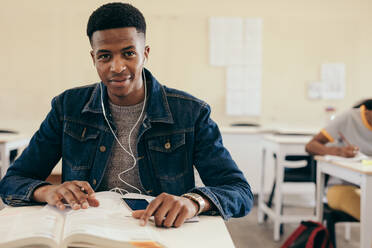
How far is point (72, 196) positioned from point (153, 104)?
1.50 feet

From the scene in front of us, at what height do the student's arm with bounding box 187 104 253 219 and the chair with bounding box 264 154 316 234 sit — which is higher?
the student's arm with bounding box 187 104 253 219

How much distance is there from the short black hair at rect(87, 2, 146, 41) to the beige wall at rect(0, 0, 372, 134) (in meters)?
3.76

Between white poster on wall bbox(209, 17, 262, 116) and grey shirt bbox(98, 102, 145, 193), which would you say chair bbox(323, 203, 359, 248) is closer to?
grey shirt bbox(98, 102, 145, 193)

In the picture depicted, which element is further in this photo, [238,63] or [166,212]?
[238,63]

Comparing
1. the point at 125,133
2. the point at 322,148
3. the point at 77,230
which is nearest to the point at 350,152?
the point at 322,148

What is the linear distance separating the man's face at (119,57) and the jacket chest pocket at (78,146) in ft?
0.53

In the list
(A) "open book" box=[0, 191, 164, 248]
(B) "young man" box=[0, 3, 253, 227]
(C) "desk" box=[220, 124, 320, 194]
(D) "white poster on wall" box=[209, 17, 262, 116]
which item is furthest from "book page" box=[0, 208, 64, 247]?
(D) "white poster on wall" box=[209, 17, 262, 116]

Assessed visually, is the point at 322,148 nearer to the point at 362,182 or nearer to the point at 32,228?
the point at 362,182

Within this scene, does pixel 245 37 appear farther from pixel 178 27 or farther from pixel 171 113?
pixel 171 113

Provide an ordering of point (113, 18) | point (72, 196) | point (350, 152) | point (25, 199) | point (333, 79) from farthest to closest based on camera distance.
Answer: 1. point (333, 79)
2. point (350, 152)
3. point (113, 18)
4. point (25, 199)
5. point (72, 196)

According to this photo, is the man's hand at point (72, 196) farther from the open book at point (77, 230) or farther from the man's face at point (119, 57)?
the man's face at point (119, 57)

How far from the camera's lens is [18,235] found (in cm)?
63

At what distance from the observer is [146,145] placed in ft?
3.88

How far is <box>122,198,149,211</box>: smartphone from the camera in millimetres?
835
